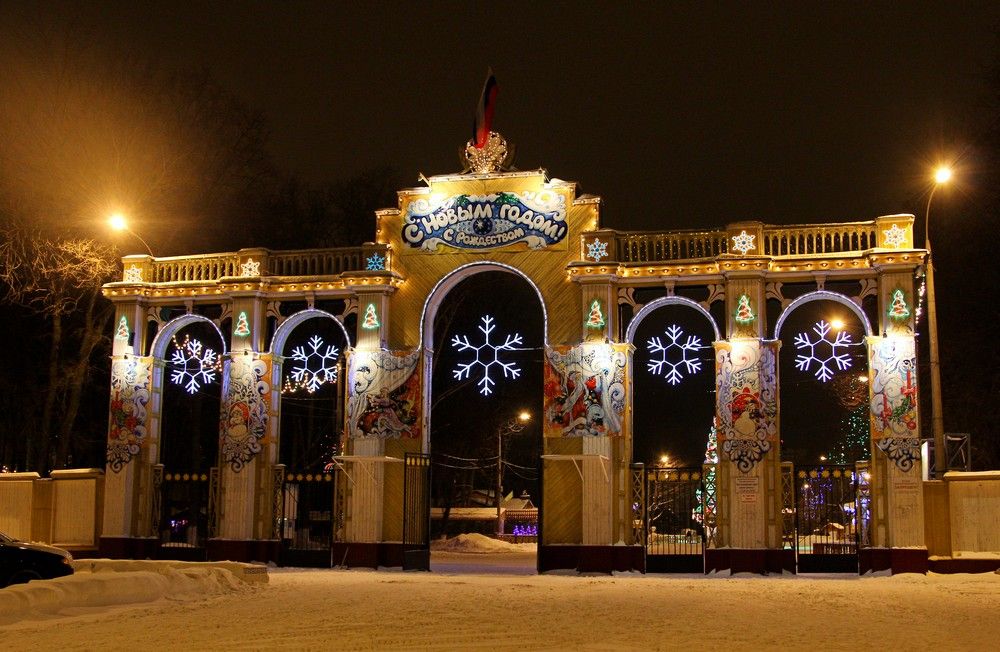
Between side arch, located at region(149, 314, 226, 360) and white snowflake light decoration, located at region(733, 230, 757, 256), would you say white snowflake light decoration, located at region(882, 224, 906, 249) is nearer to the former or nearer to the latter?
white snowflake light decoration, located at region(733, 230, 757, 256)

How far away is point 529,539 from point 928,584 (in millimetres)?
24211

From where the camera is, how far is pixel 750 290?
25125 mm

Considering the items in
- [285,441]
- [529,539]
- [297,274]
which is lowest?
[529,539]

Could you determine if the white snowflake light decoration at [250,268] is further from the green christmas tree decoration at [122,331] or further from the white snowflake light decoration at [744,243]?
the white snowflake light decoration at [744,243]

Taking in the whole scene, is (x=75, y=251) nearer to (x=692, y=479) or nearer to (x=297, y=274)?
(x=297, y=274)

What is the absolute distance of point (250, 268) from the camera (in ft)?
91.7

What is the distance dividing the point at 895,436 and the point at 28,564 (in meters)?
16.1

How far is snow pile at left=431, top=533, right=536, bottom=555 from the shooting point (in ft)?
128

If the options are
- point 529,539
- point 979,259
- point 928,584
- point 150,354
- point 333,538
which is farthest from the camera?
point 529,539

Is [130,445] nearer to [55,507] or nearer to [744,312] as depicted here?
[55,507]

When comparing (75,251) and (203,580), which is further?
(75,251)

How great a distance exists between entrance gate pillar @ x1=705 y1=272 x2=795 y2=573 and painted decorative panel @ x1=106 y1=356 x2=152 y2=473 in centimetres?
1312

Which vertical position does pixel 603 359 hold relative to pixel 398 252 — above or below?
below

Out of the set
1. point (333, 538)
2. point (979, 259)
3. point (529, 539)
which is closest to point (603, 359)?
point (333, 538)
